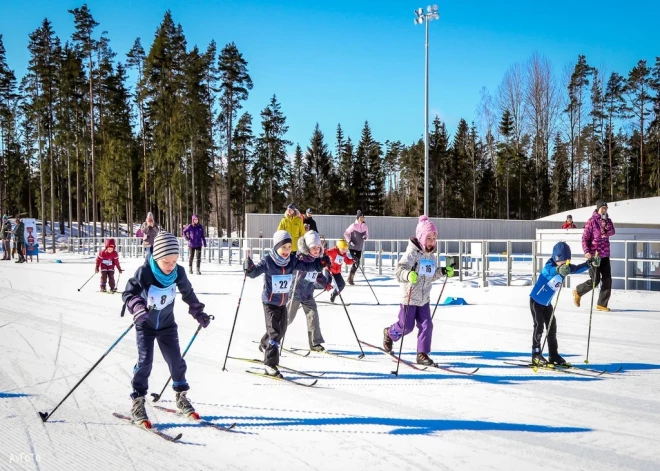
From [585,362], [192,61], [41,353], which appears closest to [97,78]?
[192,61]

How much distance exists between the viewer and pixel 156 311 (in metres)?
4.30

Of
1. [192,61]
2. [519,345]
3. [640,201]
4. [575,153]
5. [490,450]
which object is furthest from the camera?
[575,153]

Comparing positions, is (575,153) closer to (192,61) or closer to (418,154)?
(418,154)

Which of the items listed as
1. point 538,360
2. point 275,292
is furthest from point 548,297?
point 275,292

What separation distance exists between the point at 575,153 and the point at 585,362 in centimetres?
5295

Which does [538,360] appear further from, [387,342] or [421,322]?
[387,342]

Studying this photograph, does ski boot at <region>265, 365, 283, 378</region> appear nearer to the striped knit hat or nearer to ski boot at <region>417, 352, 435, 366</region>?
ski boot at <region>417, 352, 435, 366</region>

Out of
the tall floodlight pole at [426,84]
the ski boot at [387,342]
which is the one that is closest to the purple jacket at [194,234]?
the tall floodlight pole at [426,84]

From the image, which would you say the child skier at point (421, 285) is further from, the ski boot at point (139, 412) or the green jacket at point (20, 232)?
the green jacket at point (20, 232)

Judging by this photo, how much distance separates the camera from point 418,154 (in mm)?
67375

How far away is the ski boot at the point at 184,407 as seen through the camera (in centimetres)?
432

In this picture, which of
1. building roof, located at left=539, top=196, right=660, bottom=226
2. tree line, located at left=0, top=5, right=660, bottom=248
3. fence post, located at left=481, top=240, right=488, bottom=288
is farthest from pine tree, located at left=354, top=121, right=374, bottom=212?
fence post, located at left=481, top=240, right=488, bottom=288

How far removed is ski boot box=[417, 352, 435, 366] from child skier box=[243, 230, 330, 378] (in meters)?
1.53

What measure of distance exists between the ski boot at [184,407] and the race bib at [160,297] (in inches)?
28.6
